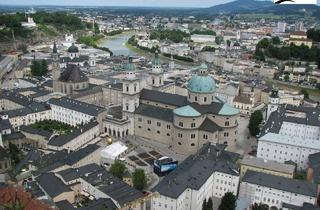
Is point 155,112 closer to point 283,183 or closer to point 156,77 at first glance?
point 156,77

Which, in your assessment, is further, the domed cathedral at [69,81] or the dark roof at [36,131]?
the domed cathedral at [69,81]

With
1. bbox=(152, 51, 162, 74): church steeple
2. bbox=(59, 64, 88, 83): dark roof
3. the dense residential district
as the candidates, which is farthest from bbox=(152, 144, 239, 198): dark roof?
bbox=(59, 64, 88, 83): dark roof

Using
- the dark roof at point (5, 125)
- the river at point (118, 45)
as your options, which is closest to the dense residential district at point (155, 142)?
the dark roof at point (5, 125)

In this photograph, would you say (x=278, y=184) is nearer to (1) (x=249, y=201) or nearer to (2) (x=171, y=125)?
(1) (x=249, y=201)

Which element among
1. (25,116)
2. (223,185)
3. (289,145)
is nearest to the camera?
(223,185)

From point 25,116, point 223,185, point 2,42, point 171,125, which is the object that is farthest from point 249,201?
point 2,42

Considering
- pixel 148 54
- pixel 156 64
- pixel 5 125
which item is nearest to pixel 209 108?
pixel 156 64

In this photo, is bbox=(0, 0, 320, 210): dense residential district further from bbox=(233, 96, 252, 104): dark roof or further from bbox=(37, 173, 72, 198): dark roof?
bbox=(233, 96, 252, 104): dark roof

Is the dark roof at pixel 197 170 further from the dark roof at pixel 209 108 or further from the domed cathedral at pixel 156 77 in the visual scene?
the domed cathedral at pixel 156 77
